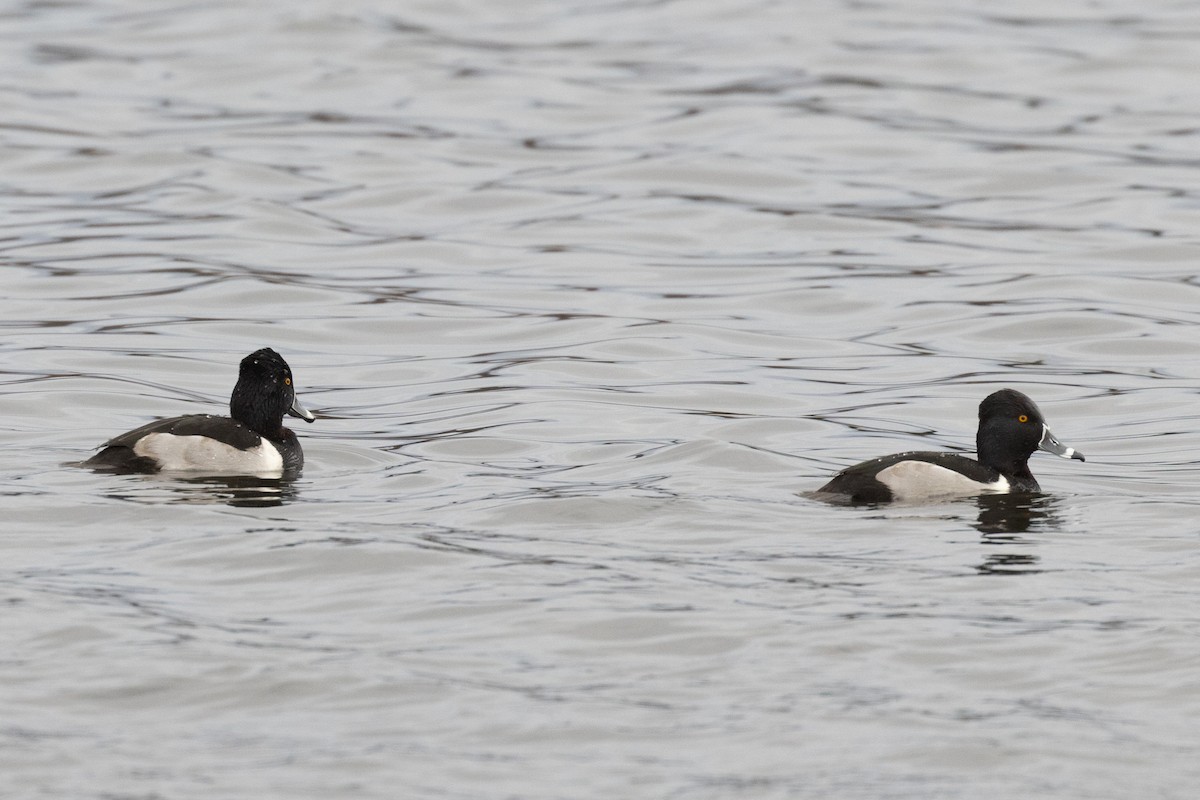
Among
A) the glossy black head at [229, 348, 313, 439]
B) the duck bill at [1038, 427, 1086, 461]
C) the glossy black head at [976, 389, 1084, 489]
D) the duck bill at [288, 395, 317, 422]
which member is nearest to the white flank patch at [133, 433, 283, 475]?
the glossy black head at [229, 348, 313, 439]

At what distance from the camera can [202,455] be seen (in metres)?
12.7

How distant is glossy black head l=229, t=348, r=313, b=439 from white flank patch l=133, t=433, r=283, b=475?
0.41 m

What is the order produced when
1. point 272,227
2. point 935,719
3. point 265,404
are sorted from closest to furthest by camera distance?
point 935,719, point 265,404, point 272,227

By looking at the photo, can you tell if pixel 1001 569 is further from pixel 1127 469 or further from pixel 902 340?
pixel 902 340

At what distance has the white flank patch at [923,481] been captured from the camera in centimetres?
1207

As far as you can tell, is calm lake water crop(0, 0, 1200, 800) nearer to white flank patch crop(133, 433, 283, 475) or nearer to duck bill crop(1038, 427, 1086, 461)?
white flank patch crop(133, 433, 283, 475)

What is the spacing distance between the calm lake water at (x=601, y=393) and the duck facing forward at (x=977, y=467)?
0.70ft

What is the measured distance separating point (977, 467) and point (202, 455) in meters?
Result: 4.61

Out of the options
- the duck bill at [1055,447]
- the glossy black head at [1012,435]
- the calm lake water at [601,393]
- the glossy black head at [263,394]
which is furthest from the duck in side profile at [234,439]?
the duck bill at [1055,447]

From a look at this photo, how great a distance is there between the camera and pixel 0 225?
2289 centimetres

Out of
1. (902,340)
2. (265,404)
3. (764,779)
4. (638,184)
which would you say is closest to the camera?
(764,779)

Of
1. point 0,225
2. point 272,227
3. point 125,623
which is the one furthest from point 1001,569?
point 0,225

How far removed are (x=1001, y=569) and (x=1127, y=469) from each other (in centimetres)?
333

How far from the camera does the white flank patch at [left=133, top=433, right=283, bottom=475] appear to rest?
41.3 feet
